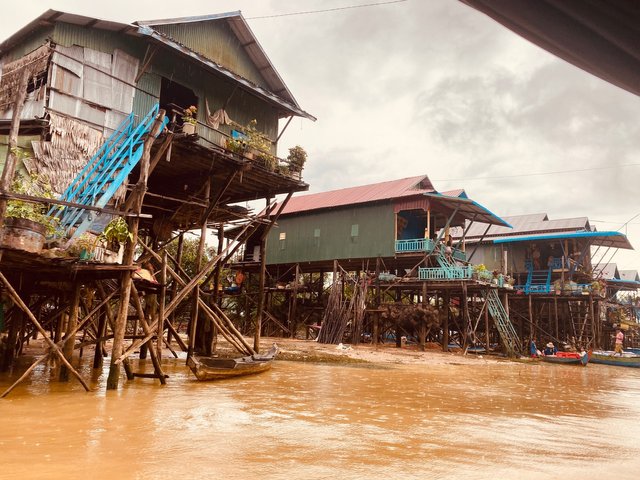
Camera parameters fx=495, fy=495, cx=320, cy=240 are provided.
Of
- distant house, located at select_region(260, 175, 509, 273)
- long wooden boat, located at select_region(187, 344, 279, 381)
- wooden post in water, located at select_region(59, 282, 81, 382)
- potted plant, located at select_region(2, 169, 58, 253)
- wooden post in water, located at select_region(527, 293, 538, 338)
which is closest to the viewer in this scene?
potted plant, located at select_region(2, 169, 58, 253)

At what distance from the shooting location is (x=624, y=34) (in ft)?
4.99

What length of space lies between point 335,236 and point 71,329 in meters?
19.1

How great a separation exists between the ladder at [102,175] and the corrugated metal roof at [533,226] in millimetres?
26483

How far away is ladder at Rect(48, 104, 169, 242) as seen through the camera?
9.65 meters

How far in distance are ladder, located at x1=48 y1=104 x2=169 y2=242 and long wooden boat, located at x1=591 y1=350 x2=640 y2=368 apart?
78.1 feet

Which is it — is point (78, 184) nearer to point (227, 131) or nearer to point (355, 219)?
point (227, 131)

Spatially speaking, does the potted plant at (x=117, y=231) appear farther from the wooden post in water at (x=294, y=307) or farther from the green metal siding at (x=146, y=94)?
the wooden post in water at (x=294, y=307)

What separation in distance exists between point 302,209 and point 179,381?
19.0 m

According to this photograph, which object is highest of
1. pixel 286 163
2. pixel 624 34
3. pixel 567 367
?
pixel 286 163

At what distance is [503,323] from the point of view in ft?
83.8

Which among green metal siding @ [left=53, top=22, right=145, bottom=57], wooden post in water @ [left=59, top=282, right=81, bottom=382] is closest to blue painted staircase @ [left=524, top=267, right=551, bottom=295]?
green metal siding @ [left=53, top=22, right=145, bottom=57]

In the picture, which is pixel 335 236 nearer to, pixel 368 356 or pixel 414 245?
pixel 414 245

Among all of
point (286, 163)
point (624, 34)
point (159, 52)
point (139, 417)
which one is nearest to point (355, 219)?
point (286, 163)

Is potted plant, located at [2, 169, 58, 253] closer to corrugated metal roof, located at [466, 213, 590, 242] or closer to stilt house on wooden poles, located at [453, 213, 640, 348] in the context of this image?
stilt house on wooden poles, located at [453, 213, 640, 348]
